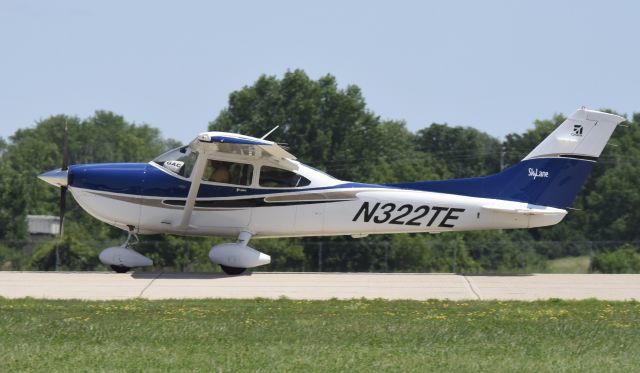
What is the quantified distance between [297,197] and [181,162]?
197 centimetres

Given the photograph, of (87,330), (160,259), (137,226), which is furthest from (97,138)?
(87,330)

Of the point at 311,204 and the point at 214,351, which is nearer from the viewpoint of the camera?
the point at 214,351

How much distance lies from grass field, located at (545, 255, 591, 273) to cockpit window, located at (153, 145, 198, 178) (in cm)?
1664

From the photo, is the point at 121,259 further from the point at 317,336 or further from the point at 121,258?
the point at 317,336

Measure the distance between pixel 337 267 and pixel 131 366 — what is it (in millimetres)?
23146

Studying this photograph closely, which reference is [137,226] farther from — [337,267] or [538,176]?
[337,267]

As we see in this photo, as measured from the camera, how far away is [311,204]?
18.8m

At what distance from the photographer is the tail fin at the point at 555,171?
61.2ft

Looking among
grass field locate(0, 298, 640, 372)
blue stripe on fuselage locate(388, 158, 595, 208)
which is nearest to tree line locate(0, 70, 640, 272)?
blue stripe on fuselage locate(388, 158, 595, 208)

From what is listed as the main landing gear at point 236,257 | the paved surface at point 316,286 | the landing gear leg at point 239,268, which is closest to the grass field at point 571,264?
the paved surface at point 316,286

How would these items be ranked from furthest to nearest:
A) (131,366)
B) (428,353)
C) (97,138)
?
(97,138), (428,353), (131,366)

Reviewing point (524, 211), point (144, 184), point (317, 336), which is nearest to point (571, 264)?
point (524, 211)

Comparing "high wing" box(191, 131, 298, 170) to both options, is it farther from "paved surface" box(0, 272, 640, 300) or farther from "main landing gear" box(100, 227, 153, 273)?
"main landing gear" box(100, 227, 153, 273)

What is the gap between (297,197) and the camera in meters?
18.7
